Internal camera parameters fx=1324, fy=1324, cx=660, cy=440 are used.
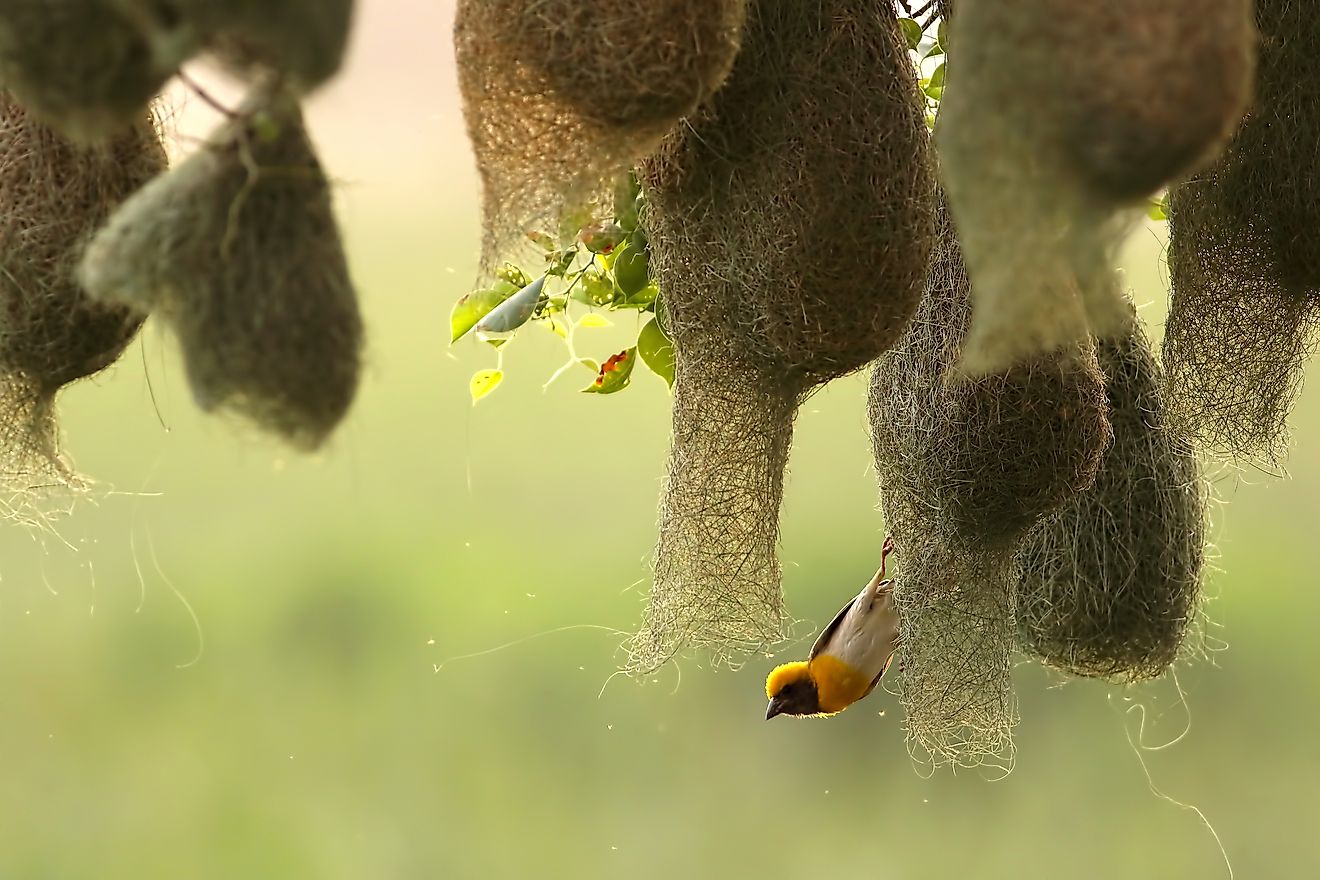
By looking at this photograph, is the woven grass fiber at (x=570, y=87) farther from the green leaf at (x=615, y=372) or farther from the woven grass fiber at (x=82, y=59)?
the green leaf at (x=615, y=372)

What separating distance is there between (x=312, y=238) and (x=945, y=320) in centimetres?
48

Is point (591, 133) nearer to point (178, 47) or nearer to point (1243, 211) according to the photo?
point (178, 47)

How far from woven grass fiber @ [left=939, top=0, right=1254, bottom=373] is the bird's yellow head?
26.3 inches

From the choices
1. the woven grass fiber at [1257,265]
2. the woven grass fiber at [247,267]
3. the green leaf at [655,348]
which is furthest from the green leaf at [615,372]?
the woven grass fiber at [247,267]

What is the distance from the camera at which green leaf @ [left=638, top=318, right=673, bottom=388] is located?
0.85 m

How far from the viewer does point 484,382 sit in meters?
0.91

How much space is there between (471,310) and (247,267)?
1.56 feet

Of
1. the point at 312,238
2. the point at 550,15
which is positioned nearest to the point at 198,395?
the point at 312,238

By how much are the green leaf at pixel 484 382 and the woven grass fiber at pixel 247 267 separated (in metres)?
0.54

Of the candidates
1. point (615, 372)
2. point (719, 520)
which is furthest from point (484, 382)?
point (719, 520)

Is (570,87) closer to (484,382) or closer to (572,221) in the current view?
(572,221)

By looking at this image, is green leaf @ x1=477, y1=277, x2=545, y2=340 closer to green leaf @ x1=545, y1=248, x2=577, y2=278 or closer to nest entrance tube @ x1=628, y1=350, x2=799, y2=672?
green leaf @ x1=545, y1=248, x2=577, y2=278

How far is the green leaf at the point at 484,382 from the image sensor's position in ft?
2.98

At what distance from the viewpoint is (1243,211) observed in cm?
73
